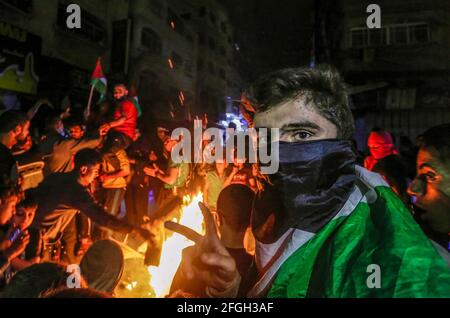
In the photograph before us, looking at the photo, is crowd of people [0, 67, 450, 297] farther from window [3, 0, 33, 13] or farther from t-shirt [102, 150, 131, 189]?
window [3, 0, 33, 13]

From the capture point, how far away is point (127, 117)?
2895 mm

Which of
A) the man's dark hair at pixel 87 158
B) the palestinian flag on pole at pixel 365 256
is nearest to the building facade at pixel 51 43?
the man's dark hair at pixel 87 158

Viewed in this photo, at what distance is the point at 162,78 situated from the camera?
3.00m

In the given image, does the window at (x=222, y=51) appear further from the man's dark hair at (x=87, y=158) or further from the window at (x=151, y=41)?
the man's dark hair at (x=87, y=158)

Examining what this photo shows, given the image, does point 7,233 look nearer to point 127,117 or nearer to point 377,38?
point 127,117

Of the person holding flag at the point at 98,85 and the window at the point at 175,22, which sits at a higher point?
the window at the point at 175,22

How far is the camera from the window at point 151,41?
3174mm

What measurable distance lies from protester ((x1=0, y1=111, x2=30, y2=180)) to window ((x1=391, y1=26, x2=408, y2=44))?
330 cm

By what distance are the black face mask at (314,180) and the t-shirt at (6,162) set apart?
1.92 meters

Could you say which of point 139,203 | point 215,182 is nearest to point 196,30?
point 215,182

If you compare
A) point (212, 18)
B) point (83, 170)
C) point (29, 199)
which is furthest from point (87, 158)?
point (212, 18)

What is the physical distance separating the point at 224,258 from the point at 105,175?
1.32 meters

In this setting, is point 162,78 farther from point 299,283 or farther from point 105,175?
point 299,283

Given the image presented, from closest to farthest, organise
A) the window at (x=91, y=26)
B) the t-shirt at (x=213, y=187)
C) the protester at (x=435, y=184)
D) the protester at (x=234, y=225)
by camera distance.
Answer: the protester at (x=435, y=184)
the protester at (x=234, y=225)
the t-shirt at (x=213, y=187)
the window at (x=91, y=26)
